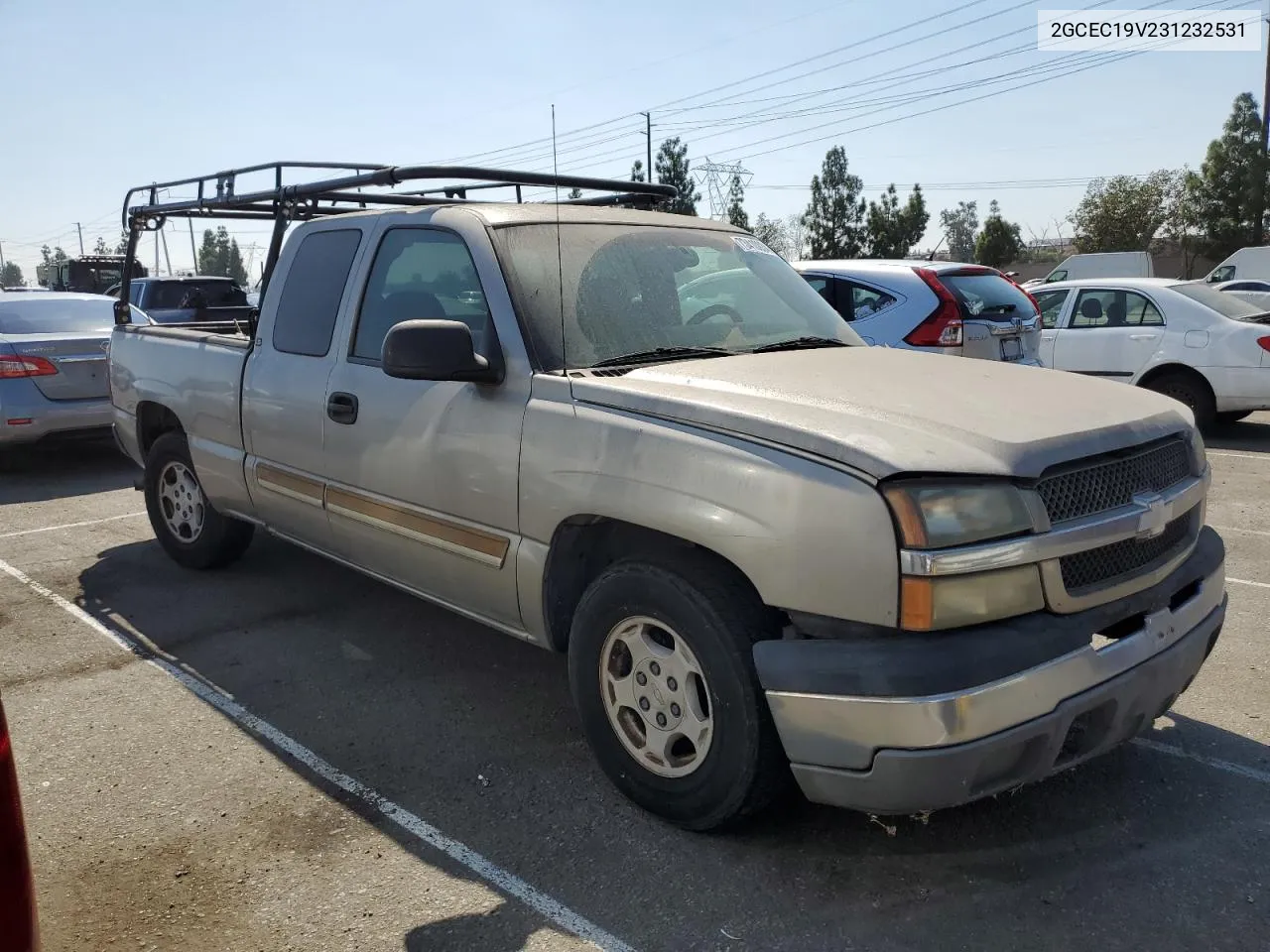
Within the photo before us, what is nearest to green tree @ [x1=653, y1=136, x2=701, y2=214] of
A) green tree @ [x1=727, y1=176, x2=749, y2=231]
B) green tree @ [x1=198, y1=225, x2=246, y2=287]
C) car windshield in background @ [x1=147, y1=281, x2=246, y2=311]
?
green tree @ [x1=727, y1=176, x2=749, y2=231]

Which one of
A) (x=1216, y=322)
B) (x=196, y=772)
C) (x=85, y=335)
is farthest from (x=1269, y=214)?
(x=196, y=772)

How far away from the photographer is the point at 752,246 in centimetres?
460

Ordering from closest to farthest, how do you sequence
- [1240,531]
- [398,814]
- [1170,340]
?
[398,814] < [1240,531] < [1170,340]

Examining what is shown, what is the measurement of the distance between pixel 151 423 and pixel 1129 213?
56.0 m

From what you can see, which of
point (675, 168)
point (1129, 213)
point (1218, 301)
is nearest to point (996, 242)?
point (1129, 213)

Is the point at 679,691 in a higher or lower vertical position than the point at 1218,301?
lower

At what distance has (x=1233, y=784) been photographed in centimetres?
345

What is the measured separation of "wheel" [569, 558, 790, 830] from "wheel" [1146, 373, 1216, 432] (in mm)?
8833

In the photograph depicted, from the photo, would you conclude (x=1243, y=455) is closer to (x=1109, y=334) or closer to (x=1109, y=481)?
(x=1109, y=334)

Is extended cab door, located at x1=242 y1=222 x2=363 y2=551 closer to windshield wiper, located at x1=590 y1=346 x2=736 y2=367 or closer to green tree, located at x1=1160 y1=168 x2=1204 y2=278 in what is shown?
windshield wiper, located at x1=590 y1=346 x2=736 y2=367

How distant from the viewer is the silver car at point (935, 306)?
8.00 m

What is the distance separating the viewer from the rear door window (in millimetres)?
4512

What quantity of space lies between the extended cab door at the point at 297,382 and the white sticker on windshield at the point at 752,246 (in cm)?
163

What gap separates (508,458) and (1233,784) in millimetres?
2637
